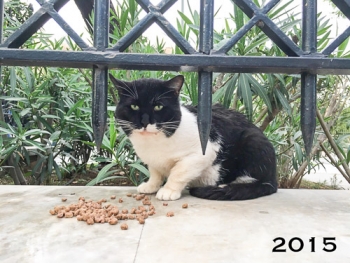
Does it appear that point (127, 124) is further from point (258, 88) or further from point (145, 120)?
point (258, 88)

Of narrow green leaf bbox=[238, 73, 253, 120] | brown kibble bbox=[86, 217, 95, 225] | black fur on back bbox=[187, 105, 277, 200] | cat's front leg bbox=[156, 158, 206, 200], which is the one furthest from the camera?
narrow green leaf bbox=[238, 73, 253, 120]

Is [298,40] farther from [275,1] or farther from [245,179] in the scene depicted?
[275,1]

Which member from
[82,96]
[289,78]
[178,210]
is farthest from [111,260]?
[82,96]

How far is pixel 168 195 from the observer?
1.28 m

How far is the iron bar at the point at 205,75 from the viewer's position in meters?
0.73

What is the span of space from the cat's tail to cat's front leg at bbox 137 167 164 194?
18 centimetres

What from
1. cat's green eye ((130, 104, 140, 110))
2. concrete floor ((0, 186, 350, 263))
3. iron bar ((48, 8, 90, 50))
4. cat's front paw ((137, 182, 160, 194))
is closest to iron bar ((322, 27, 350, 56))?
concrete floor ((0, 186, 350, 263))

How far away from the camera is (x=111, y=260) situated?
Answer: 0.69 meters

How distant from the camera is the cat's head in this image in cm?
132

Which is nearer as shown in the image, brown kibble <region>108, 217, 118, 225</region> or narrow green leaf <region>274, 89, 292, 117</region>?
brown kibble <region>108, 217, 118, 225</region>

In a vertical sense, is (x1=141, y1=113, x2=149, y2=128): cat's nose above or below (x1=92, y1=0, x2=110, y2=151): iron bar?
below

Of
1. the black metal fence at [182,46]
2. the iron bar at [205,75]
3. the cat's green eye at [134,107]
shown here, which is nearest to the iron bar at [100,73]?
the black metal fence at [182,46]

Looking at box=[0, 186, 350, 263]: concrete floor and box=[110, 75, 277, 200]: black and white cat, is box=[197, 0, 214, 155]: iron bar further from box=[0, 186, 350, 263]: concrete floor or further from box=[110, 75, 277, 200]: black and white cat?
box=[110, 75, 277, 200]: black and white cat

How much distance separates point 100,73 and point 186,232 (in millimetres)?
478
